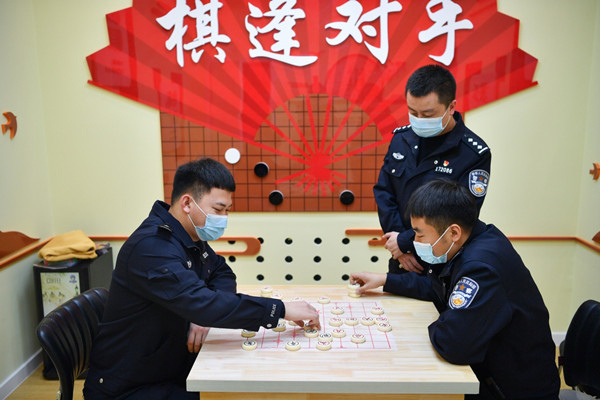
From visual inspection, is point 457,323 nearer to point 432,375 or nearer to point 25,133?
point 432,375

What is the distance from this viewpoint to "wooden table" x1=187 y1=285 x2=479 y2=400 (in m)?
1.33

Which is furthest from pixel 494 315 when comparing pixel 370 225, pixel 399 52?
pixel 399 52

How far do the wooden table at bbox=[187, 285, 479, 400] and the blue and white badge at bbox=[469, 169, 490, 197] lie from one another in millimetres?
825

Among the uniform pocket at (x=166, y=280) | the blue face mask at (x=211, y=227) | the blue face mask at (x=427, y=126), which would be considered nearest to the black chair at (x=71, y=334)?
the uniform pocket at (x=166, y=280)

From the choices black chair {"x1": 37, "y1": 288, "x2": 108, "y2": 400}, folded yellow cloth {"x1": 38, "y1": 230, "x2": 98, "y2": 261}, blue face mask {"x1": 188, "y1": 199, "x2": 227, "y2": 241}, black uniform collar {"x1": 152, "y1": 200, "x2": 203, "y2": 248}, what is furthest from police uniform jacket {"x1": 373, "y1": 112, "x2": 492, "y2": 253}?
folded yellow cloth {"x1": 38, "y1": 230, "x2": 98, "y2": 261}

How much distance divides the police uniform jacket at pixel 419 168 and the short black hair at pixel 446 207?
0.49 metres

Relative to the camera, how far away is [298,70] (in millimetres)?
3021

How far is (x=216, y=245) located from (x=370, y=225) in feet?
3.43

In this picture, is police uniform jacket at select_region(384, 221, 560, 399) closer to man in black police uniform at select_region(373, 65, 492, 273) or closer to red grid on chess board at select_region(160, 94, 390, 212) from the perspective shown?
man in black police uniform at select_region(373, 65, 492, 273)

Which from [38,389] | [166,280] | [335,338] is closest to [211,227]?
[166,280]

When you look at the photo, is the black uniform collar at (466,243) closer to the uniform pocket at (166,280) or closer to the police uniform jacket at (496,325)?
the police uniform jacket at (496,325)

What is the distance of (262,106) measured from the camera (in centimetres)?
306

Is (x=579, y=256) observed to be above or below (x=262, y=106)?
below

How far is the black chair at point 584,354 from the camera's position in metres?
1.70
